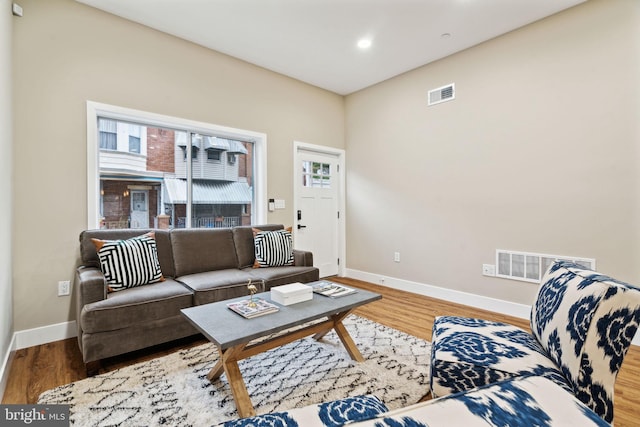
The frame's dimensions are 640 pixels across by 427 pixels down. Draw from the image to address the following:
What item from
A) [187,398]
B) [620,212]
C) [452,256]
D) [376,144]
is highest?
[376,144]

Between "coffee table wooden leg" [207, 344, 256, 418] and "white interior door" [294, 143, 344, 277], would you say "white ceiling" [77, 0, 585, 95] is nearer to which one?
"white interior door" [294, 143, 344, 277]

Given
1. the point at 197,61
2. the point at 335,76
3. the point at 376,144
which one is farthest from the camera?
the point at 376,144

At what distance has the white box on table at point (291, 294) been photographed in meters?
2.00

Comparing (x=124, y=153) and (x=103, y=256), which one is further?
(x=124, y=153)

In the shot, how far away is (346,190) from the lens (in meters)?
4.88

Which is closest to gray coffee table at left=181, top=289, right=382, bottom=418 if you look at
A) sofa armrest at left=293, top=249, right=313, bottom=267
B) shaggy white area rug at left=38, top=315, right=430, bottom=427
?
shaggy white area rug at left=38, top=315, right=430, bottom=427

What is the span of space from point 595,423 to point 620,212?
2818mm

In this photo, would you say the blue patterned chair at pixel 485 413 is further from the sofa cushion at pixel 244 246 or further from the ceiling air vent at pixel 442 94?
the ceiling air vent at pixel 442 94

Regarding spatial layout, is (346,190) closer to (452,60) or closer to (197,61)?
(452,60)

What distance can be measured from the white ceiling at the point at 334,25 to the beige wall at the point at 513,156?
0.31m

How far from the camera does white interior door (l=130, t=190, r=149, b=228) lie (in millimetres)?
3119

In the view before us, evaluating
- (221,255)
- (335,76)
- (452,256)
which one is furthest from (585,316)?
(335,76)

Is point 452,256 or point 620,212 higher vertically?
point 620,212

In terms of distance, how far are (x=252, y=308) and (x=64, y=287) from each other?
1945mm
